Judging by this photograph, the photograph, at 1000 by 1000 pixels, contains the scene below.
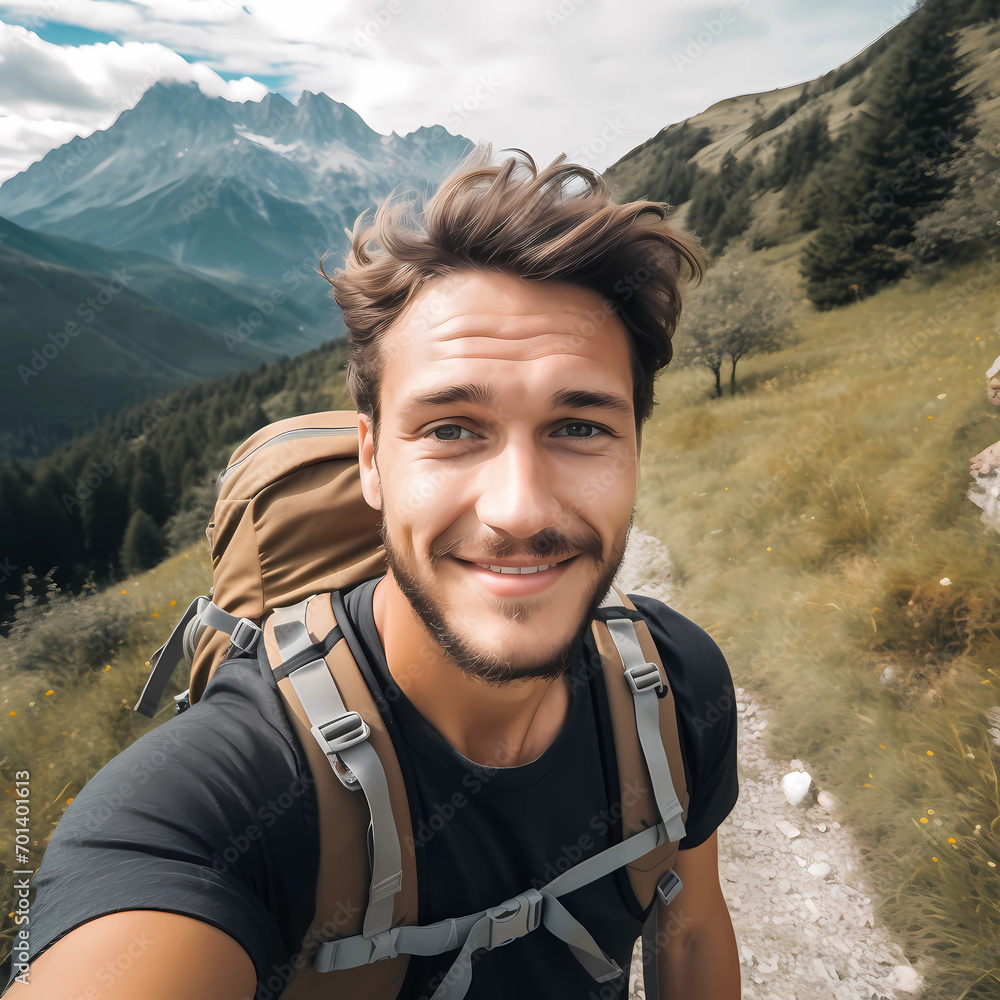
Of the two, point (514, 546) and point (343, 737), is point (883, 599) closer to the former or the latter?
point (514, 546)

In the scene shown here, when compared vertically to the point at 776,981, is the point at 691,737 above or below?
above

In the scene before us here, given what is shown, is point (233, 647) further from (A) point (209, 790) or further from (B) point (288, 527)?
(A) point (209, 790)

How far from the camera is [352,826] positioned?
3.82 feet

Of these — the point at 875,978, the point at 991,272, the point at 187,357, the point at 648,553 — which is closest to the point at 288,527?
the point at 875,978

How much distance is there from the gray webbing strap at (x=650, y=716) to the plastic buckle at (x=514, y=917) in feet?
1.24

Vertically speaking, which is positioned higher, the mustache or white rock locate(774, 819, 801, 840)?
the mustache

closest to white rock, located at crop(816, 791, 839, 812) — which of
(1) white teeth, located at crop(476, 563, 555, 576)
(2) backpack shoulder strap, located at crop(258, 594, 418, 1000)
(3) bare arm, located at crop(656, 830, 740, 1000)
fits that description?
Answer: (3) bare arm, located at crop(656, 830, 740, 1000)

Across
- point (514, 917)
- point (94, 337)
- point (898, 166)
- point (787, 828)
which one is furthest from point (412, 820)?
point (94, 337)

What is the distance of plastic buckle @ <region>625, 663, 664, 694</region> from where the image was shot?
5.07 ft

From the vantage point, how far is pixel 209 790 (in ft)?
3.61

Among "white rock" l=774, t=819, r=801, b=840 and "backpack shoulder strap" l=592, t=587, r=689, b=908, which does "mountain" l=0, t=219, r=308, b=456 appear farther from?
"backpack shoulder strap" l=592, t=587, r=689, b=908

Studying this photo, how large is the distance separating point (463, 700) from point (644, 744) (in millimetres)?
495

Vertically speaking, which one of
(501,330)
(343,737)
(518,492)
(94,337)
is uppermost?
(94,337)

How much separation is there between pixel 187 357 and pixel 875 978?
16868 centimetres
